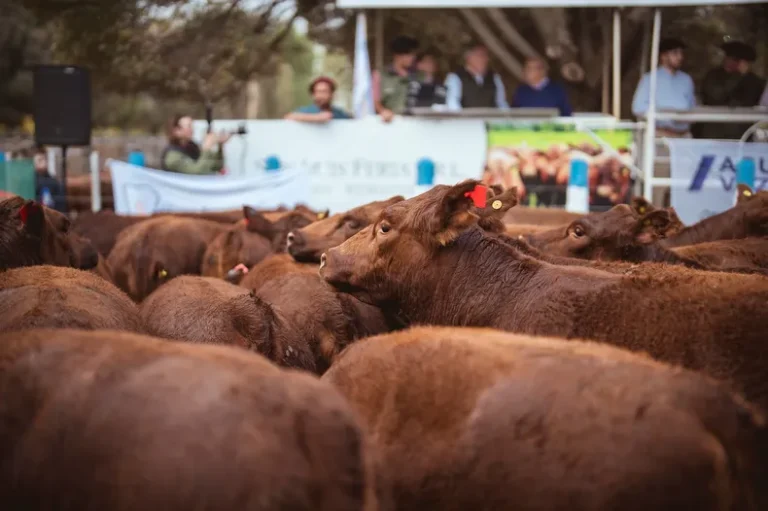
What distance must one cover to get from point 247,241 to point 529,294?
4600 millimetres

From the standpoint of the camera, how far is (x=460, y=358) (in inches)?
122

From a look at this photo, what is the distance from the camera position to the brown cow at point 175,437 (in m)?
2.32

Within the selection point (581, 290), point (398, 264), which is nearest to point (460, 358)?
point (581, 290)

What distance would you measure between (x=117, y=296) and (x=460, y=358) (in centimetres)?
245

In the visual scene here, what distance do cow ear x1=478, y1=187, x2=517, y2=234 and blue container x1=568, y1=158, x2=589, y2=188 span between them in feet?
17.6

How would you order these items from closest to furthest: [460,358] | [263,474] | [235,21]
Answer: [263,474] → [460,358] → [235,21]

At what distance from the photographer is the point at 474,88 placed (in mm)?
13602

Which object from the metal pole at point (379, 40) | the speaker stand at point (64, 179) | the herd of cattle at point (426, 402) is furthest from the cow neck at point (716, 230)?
the speaker stand at point (64, 179)

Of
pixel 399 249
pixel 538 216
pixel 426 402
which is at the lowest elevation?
pixel 538 216

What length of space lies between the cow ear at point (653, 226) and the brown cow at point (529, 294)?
1682 mm

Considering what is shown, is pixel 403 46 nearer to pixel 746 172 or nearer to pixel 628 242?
pixel 746 172

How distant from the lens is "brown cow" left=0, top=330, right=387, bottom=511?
2.32m

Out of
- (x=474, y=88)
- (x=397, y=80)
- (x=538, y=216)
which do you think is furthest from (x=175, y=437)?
(x=474, y=88)

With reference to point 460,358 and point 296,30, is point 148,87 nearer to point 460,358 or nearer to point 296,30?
point 296,30
